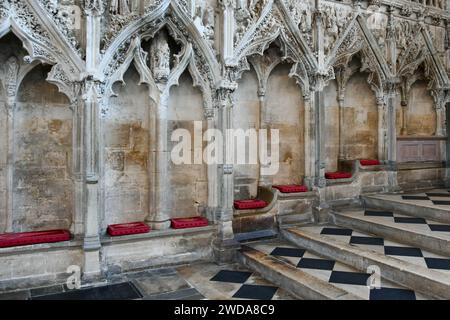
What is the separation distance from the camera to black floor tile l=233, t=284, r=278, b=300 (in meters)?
3.66

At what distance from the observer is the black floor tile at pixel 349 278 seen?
372 cm

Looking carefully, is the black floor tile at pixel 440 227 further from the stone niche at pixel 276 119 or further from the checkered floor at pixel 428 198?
the stone niche at pixel 276 119

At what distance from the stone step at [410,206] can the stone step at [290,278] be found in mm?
2664

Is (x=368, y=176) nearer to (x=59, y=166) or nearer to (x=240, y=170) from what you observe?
(x=240, y=170)

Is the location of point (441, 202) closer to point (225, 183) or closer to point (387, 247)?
point (387, 247)

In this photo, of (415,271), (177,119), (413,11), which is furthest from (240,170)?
(413,11)

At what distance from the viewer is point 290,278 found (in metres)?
3.78

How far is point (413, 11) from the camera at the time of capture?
7.12 meters

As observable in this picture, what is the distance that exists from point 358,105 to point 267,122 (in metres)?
2.26

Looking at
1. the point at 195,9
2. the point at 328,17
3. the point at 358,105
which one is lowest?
the point at 358,105

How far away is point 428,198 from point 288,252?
10.6 feet

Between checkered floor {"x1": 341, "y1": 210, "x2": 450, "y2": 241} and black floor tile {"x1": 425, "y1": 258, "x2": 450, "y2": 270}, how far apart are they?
1.31ft

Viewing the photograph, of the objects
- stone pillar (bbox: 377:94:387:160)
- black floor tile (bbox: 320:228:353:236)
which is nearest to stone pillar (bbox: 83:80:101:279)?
black floor tile (bbox: 320:228:353:236)

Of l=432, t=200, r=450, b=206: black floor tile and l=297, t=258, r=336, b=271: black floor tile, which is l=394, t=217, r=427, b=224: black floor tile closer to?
l=432, t=200, r=450, b=206: black floor tile
